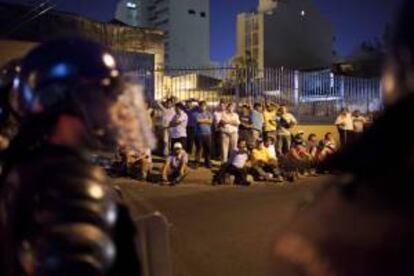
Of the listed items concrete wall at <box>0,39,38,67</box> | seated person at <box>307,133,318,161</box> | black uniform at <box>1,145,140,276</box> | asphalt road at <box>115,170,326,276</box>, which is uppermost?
concrete wall at <box>0,39,38,67</box>

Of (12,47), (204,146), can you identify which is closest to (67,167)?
(204,146)

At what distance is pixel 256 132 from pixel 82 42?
539 inches

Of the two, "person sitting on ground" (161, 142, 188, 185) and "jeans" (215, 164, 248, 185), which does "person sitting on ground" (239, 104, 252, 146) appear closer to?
"jeans" (215, 164, 248, 185)

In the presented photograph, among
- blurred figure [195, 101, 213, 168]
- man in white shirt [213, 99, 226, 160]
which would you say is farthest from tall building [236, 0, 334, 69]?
blurred figure [195, 101, 213, 168]

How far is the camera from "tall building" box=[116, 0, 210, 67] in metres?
60.0

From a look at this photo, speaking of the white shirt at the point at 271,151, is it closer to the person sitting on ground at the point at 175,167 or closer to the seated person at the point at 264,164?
the seated person at the point at 264,164

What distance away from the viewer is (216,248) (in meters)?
7.94

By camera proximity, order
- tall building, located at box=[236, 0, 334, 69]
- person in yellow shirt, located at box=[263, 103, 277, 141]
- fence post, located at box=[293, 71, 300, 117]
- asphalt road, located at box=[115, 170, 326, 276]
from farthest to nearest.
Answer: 1. tall building, located at box=[236, 0, 334, 69]
2. fence post, located at box=[293, 71, 300, 117]
3. person in yellow shirt, located at box=[263, 103, 277, 141]
4. asphalt road, located at box=[115, 170, 326, 276]

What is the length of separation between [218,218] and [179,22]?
179 ft

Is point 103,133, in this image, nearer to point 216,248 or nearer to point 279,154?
point 216,248

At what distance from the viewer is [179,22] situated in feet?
206

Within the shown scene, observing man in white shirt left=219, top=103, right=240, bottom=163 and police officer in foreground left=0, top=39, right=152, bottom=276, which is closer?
police officer in foreground left=0, top=39, right=152, bottom=276

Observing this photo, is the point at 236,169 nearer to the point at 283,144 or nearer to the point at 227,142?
the point at 227,142

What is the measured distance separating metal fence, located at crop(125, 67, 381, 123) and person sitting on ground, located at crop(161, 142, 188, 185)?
11.1ft
